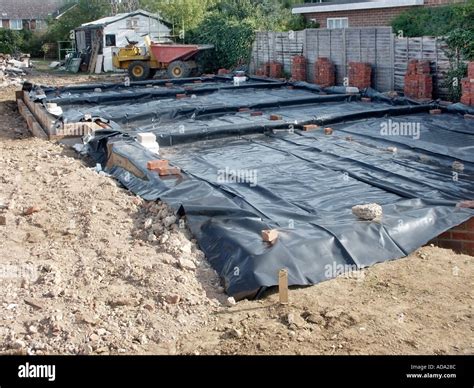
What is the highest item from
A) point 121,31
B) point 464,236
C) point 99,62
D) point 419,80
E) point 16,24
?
point 16,24

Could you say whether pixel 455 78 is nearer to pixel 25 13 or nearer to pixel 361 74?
pixel 361 74

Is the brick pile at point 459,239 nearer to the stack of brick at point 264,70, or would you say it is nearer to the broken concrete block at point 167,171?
the broken concrete block at point 167,171

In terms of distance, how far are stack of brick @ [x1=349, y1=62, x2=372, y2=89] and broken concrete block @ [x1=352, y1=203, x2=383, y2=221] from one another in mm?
9441

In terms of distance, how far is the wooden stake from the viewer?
445 centimetres

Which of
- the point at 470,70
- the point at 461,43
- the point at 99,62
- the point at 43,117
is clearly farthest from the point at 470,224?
the point at 99,62

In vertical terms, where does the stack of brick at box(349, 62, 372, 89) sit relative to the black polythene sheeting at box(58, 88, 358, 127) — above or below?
above

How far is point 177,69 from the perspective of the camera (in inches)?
875

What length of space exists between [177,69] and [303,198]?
54.6ft

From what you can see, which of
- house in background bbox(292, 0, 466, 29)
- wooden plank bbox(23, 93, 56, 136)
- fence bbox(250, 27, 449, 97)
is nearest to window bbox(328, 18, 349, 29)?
house in background bbox(292, 0, 466, 29)

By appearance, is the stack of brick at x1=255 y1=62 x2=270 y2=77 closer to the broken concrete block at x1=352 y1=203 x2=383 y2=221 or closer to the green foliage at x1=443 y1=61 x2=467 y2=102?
the green foliage at x1=443 y1=61 x2=467 y2=102

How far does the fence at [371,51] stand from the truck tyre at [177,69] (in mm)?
4381

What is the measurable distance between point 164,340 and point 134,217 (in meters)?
2.50

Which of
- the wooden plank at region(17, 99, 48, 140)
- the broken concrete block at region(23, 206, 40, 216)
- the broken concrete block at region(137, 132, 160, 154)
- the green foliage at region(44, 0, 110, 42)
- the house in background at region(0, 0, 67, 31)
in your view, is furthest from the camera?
the house in background at region(0, 0, 67, 31)

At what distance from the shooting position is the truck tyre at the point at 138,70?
23.2m
